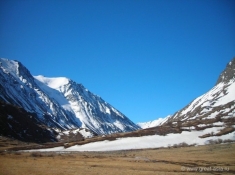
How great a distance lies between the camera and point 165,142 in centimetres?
13925

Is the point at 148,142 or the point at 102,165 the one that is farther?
the point at 148,142

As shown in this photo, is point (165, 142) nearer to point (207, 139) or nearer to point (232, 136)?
point (207, 139)

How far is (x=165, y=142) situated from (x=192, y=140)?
15795 millimetres

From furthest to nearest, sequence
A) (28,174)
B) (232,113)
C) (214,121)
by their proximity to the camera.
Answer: (232,113) < (214,121) < (28,174)

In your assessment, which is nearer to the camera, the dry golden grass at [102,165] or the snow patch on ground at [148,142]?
the dry golden grass at [102,165]

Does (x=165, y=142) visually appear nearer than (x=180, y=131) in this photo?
Yes

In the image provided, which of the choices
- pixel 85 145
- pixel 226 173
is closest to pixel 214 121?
pixel 85 145

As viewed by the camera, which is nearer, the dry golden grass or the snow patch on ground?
the dry golden grass

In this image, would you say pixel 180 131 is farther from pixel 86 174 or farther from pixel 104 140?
pixel 86 174

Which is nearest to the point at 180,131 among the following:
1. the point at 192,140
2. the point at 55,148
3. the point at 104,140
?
the point at 192,140

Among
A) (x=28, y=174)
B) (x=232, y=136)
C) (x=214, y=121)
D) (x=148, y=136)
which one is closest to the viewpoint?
(x=28, y=174)

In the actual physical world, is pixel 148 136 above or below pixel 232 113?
below

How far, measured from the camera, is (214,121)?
7057 inches

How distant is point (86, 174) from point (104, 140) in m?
119
